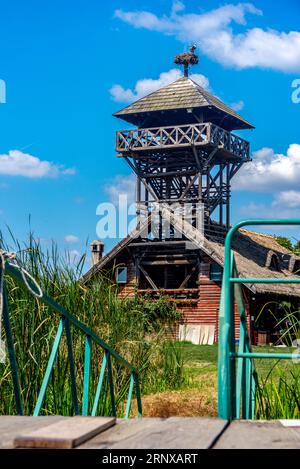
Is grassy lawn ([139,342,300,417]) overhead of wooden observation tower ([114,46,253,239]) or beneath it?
beneath

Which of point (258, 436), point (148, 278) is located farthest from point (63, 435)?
point (148, 278)

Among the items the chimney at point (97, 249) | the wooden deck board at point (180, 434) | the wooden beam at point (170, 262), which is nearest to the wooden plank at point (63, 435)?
the wooden deck board at point (180, 434)

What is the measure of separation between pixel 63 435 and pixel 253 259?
29.8m

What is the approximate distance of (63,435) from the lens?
2508 mm

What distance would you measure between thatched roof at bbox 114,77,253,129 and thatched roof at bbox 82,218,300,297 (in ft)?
17.7

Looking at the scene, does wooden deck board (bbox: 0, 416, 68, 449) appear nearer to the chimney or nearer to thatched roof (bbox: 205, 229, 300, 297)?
Answer: thatched roof (bbox: 205, 229, 300, 297)

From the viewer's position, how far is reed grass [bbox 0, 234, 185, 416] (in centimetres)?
596

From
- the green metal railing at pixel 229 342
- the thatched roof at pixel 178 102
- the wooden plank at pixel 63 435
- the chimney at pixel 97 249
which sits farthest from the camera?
the chimney at pixel 97 249

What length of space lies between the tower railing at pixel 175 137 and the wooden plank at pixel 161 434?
27.4 m

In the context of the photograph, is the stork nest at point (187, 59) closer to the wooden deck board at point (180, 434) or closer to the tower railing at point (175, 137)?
the tower railing at point (175, 137)

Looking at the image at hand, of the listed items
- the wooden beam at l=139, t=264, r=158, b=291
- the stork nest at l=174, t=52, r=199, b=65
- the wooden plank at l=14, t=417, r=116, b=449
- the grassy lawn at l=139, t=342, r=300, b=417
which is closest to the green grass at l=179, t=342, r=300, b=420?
the grassy lawn at l=139, t=342, r=300, b=417

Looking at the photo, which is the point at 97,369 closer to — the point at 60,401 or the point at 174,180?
the point at 60,401

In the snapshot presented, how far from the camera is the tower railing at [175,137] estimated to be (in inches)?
1198
